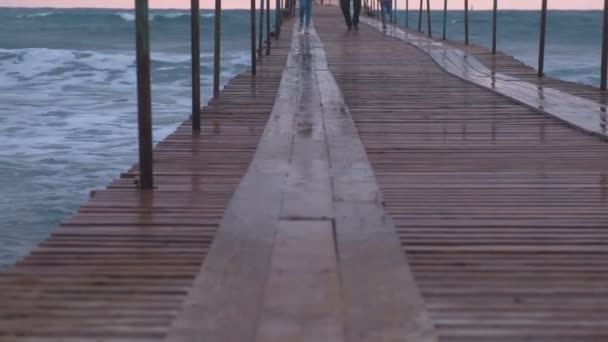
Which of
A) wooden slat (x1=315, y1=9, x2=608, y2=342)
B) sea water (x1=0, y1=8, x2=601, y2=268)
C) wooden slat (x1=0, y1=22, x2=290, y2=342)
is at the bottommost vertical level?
sea water (x1=0, y1=8, x2=601, y2=268)

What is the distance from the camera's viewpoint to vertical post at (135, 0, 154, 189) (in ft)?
11.7

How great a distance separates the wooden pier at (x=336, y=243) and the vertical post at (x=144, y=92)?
0.25 feet

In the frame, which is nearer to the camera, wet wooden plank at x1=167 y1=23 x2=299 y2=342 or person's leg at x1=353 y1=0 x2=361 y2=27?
wet wooden plank at x1=167 y1=23 x2=299 y2=342

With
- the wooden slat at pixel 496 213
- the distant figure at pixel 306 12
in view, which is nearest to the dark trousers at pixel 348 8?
the distant figure at pixel 306 12

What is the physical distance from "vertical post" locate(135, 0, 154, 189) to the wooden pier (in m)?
0.08

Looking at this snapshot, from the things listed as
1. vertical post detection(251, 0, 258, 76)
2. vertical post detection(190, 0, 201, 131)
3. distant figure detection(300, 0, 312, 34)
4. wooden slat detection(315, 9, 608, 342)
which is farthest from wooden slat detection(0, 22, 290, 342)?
distant figure detection(300, 0, 312, 34)

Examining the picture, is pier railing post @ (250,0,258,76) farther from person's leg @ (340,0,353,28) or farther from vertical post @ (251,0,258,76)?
person's leg @ (340,0,353,28)

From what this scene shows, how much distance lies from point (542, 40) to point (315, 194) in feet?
21.4

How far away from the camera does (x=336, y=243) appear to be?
2852 millimetres

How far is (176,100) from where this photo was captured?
2022 cm

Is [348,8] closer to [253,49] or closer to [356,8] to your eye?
[356,8]

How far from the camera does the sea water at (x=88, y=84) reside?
1020 cm

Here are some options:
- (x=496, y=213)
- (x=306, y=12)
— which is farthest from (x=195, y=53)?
(x=306, y=12)

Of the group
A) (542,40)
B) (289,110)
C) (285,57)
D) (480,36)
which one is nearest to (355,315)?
(289,110)
